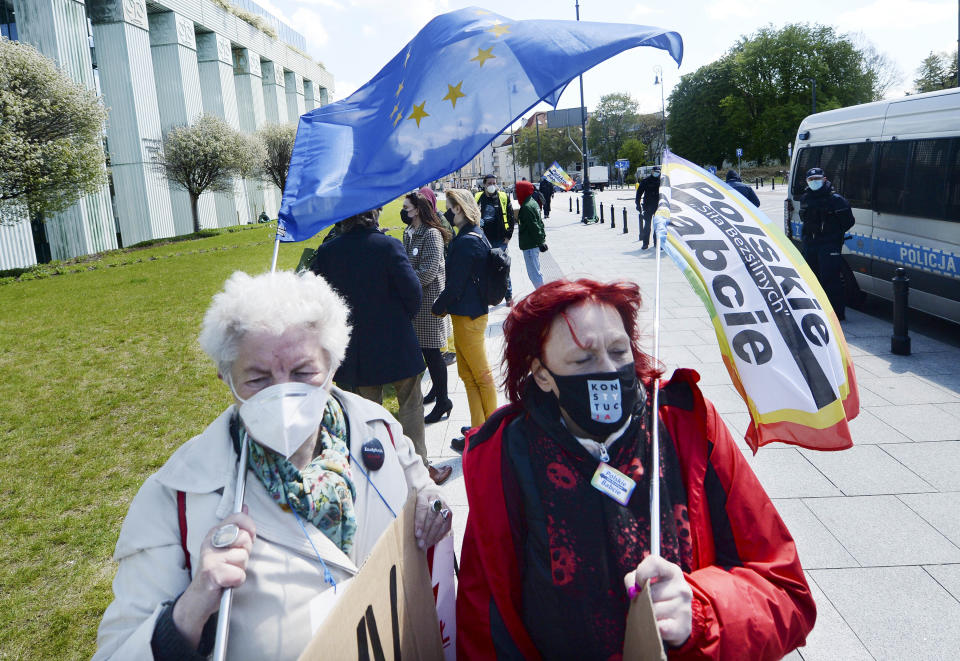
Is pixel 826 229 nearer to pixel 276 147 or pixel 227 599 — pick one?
pixel 227 599

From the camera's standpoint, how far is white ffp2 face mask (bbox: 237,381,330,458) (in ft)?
5.57

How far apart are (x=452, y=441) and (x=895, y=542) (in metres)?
3.15

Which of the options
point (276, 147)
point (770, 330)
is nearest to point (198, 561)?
point (770, 330)

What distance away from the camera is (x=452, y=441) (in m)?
5.53

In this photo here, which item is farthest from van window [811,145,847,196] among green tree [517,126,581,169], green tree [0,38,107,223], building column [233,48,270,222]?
green tree [517,126,581,169]

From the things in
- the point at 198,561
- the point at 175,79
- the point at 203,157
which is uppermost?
the point at 175,79

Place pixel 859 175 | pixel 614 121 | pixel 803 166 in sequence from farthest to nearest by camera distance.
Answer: pixel 614 121 < pixel 803 166 < pixel 859 175

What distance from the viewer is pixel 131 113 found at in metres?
31.3

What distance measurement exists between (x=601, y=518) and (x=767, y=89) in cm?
6992

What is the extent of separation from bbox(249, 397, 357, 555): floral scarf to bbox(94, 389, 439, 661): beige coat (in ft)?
0.10

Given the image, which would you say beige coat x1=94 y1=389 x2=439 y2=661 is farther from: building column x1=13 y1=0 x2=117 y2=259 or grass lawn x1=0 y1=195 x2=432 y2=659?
building column x1=13 y1=0 x2=117 y2=259

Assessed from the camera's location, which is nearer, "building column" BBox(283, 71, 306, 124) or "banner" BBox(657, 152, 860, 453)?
"banner" BBox(657, 152, 860, 453)

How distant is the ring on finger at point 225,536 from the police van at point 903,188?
809cm

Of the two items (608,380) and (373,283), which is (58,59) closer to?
(373,283)
